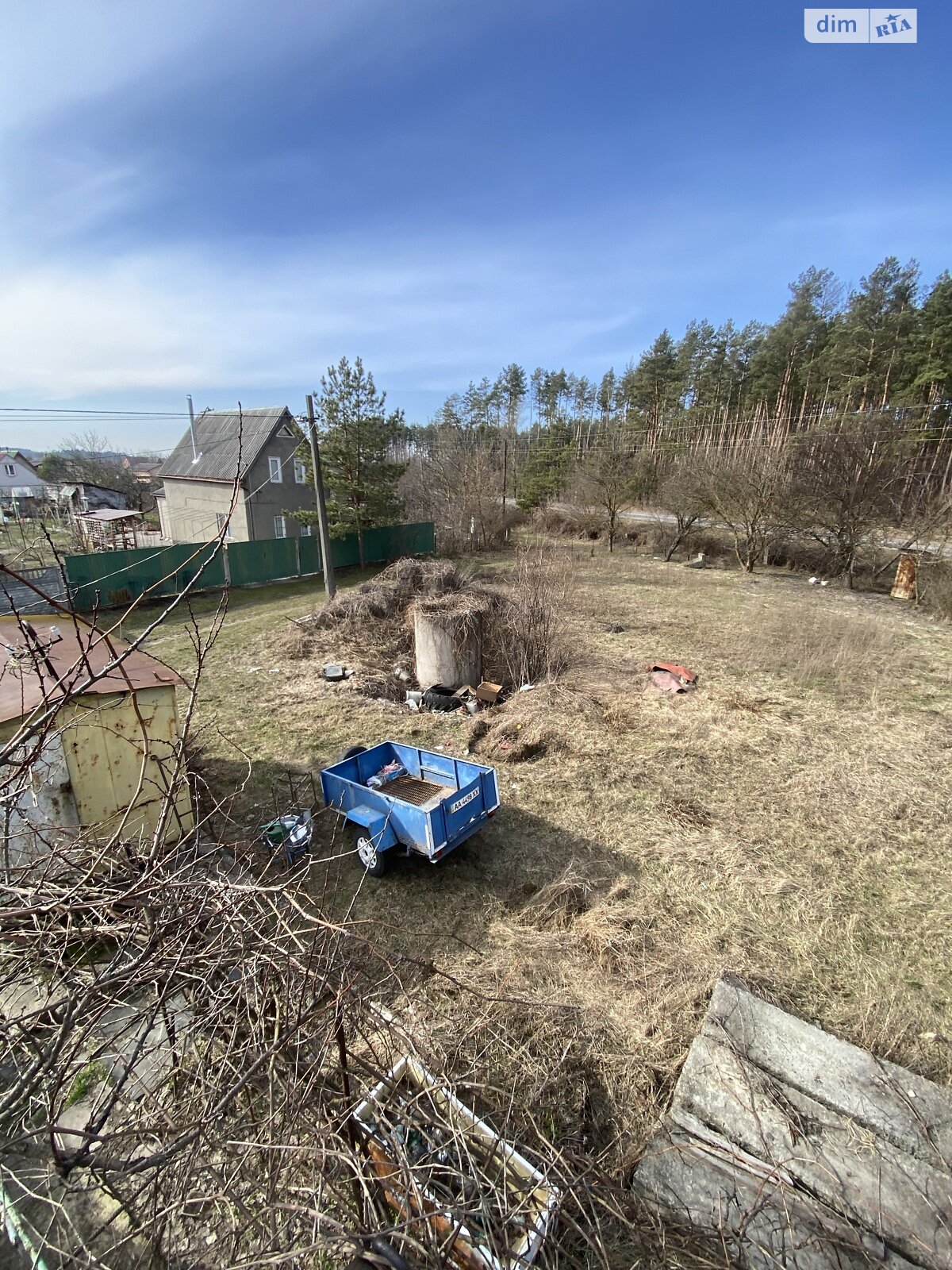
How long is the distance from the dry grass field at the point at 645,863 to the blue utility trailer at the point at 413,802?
0.40 meters

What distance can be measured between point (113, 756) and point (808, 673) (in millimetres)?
9722

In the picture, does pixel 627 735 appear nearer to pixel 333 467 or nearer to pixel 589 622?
pixel 589 622

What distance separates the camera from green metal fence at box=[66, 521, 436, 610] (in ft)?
45.5

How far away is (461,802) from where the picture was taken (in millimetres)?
4641

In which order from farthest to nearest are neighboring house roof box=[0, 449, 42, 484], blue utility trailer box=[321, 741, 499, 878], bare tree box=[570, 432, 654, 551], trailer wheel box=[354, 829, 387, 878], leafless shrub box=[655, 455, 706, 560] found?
neighboring house roof box=[0, 449, 42, 484] → bare tree box=[570, 432, 654, 551] → leafless shrub box=[655, 455, 706, 560] → trailer wheel box=[354, 829, 387, 878] → blue utility trailer box=[321, 741, 499, 878]

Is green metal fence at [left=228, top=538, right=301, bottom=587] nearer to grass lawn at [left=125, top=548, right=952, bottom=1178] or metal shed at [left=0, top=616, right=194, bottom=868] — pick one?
grass lawn at [left=125, top=548, right=952, bottom=1178]

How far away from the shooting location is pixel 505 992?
3.34 m

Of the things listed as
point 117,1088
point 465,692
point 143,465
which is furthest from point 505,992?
point 143,465

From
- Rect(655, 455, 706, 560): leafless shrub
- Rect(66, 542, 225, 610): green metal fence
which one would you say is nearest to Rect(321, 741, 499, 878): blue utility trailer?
Rect(66, 542, 225, 610): green metal fence

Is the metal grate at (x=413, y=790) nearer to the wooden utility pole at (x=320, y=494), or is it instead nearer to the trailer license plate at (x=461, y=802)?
the trailer license plate at (x=461, y=802)

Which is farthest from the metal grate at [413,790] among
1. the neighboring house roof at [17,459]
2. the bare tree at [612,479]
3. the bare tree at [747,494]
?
the neighboring house roof at [17,459]

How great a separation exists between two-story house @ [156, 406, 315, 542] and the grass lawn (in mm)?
13810

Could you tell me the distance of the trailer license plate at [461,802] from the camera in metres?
4.56

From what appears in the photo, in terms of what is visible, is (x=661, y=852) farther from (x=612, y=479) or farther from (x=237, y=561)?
(x=612, y=479)
